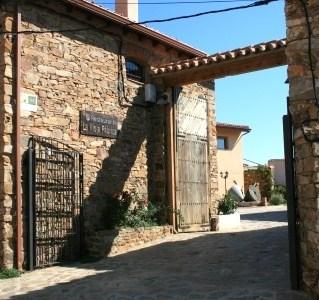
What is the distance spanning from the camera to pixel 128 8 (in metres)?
14.0

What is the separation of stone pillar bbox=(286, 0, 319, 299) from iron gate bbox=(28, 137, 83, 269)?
16.7 ft

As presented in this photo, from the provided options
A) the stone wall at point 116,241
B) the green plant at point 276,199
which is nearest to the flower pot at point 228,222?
the stone wall at point 116,241

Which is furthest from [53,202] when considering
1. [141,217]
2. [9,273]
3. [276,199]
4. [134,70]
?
[276,199]

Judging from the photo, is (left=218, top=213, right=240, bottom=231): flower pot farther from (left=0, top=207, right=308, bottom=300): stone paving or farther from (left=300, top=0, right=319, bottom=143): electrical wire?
(left=300, top=0, right=319, bottom=143): electrical wire

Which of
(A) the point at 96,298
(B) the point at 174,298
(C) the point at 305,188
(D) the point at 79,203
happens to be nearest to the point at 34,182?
(D) the point at 79,203

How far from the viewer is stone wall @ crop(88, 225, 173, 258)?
1049 centimetres

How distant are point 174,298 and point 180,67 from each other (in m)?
6.67

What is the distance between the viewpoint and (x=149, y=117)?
42.4 ft

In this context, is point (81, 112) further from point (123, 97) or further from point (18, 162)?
point (18, 162)

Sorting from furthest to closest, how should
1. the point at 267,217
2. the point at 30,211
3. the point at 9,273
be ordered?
the point at 267,217 → the point at 30,211 → the point at 9,273

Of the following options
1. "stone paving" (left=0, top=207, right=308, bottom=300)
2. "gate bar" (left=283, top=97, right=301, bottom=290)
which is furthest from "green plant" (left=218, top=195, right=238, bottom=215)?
"gate bar" (left=283, top=97, right=301, bottom=290)

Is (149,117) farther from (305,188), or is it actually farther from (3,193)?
(305,188)

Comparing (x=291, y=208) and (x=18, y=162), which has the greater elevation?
(x=18, y=162)

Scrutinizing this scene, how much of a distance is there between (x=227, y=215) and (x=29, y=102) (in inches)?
242
